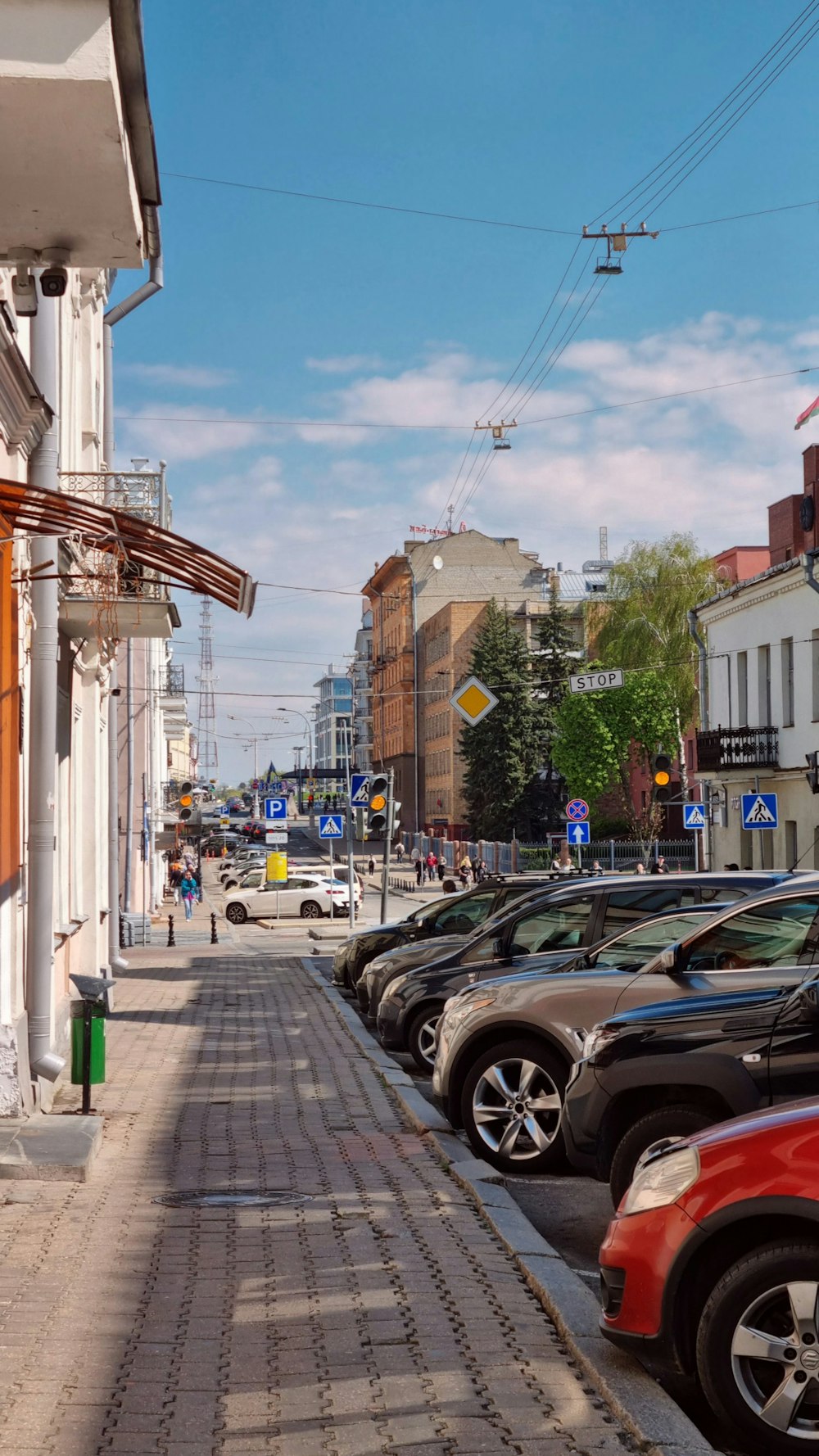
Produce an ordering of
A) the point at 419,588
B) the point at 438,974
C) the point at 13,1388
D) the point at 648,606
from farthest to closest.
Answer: the point at 419,588
the point at 648,606
the point at 438,974
the point at 13,1388

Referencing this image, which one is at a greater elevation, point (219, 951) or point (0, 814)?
point (0, 814)

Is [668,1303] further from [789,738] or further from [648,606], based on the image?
[648,606]

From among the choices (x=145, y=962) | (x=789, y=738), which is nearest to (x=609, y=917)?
(x=145, y=962)

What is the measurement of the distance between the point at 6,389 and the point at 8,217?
449 centimetres

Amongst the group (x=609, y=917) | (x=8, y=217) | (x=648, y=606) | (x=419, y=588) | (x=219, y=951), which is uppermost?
(x=419, y=588)

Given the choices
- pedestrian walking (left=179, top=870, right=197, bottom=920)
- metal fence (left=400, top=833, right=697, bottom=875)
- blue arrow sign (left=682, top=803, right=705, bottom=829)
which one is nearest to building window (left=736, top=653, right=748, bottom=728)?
blue arrow sign (left=682, top=803, right=705, bottom=829)

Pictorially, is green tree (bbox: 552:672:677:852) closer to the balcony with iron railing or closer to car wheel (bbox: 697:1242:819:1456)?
the balcony with iron railing

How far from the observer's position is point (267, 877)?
45.2m

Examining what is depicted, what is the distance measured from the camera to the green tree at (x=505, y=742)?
8025 cm

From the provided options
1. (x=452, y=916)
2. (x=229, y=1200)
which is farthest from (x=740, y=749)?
(x=229, y=1200)

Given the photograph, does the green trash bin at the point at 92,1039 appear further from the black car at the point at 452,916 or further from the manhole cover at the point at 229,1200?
the black car at the point at 452,916

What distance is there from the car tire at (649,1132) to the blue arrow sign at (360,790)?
21.5 m

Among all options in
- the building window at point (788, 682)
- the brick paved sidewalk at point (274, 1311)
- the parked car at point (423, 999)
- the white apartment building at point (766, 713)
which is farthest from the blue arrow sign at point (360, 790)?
the brick paved sidewalk at point (274, 1311)

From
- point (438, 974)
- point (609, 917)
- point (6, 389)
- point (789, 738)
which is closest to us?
point (6, 389)
